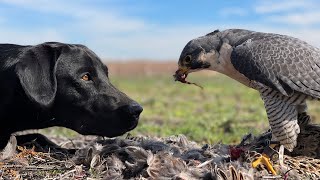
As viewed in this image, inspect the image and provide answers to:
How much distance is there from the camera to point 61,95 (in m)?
4.82

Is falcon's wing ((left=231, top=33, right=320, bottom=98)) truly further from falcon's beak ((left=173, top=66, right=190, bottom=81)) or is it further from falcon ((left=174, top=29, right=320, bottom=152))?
falcon's beak ((left=173, top=66, right=190, bottom=81))

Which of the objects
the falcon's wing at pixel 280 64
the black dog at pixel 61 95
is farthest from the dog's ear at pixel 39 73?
the falcon's wing at pixel 280 64

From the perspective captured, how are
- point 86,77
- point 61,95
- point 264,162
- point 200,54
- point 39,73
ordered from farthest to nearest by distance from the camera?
point 200,54 < point 86,77 < point 61,95 < point 39,73 < point 264,162

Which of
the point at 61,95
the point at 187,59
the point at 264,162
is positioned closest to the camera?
the point at 264,162

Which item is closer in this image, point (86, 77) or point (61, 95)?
point (61, 95)

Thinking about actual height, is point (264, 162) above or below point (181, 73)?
below

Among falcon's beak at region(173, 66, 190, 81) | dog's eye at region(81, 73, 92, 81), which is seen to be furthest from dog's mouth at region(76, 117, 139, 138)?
falcon's beak at region(173, 66, 190, 81)

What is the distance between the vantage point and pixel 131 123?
4809 mm

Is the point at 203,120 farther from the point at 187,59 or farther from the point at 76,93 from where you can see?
the point at 76,93

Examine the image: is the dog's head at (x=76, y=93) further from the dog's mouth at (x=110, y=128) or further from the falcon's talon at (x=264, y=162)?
the falcon's talon at (x=264, y=162)

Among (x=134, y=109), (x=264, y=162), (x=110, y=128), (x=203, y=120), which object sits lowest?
(x=203, y=120)

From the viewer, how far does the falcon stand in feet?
16.0

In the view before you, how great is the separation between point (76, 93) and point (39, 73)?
36 centimetres

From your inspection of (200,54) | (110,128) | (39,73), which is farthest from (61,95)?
(200,54)
